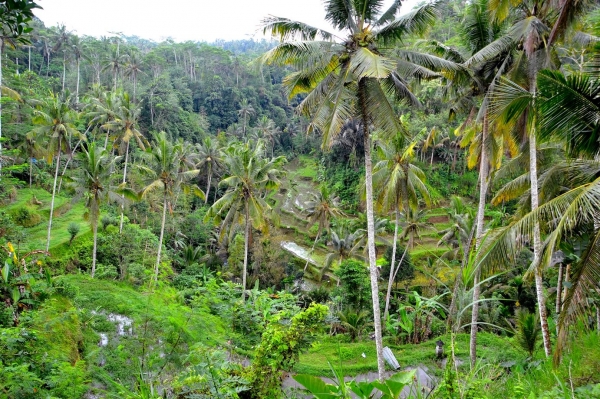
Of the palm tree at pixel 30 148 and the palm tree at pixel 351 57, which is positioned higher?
the palm tree at pixel 351 57

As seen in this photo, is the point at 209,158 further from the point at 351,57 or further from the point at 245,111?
the point at 351,57

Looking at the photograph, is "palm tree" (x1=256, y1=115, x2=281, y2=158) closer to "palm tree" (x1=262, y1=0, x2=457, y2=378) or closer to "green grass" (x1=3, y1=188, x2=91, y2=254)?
"green grass" (x1=3, y1=188, x2=91, y2=254)

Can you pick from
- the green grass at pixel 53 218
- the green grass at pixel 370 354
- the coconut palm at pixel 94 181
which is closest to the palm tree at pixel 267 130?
the green grass at pixel 53 218

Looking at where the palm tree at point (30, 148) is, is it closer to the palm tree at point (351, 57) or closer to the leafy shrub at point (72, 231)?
the leafy shrub at point (72, 231)

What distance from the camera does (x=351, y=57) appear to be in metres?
8.17

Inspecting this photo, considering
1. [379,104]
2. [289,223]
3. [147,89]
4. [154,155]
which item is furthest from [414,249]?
[147,89]

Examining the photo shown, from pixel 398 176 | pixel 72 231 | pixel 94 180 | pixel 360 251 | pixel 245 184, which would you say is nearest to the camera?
pixel 398 176

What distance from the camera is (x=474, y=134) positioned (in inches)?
476

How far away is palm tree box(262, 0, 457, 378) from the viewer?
8242 millimetres

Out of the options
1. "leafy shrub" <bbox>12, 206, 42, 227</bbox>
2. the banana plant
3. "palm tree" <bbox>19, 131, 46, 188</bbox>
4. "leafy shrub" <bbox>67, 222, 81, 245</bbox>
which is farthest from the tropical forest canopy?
"leafy shrub" <bbox>67, 222, 81, 245</bbox>

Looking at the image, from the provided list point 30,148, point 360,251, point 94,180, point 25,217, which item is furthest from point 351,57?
point 30,148

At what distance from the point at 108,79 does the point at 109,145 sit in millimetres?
19865

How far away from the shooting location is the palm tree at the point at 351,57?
8242mm

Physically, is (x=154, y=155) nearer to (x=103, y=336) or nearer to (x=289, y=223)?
(x=103, y=336)
